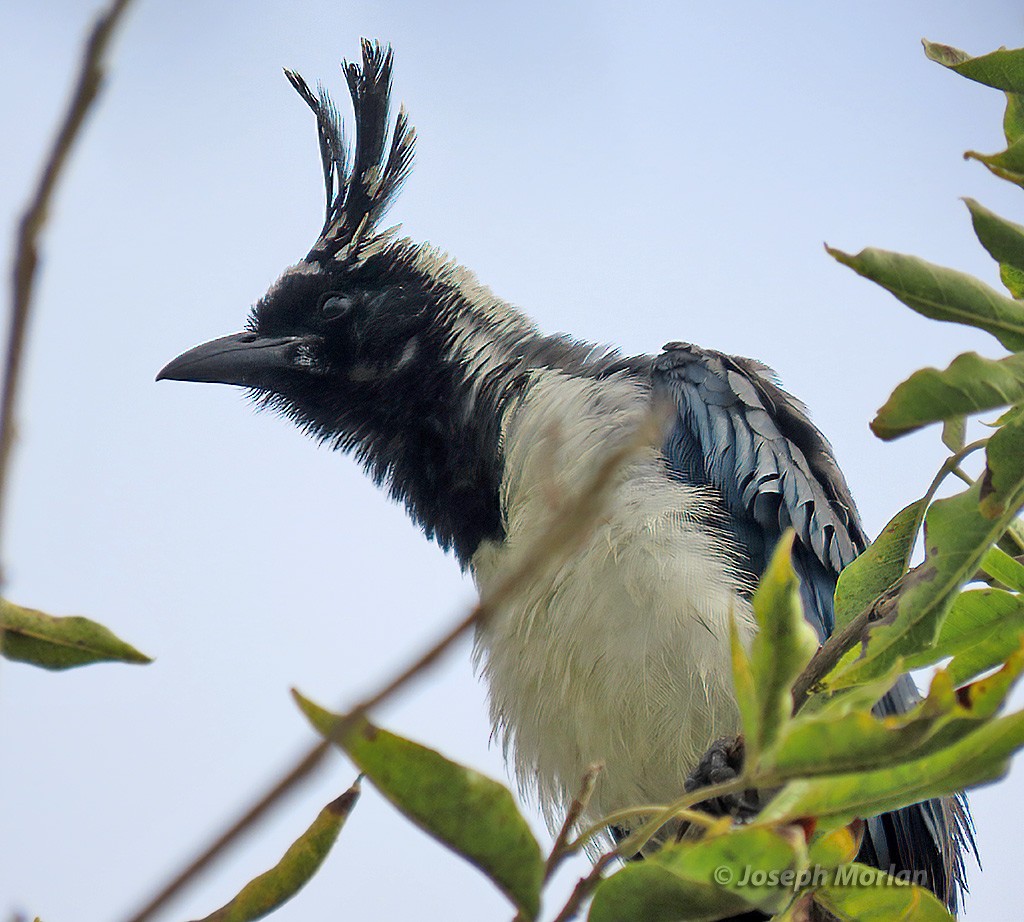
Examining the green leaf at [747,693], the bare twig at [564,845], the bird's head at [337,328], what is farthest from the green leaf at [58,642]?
the bird's head at [337,328]

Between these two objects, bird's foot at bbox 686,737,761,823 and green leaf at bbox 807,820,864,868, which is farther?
bird's foot at bbox 686,737,761,823

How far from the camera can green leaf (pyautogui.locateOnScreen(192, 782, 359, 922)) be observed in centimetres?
115

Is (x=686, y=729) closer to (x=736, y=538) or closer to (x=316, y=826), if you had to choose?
(x=736, y=538)

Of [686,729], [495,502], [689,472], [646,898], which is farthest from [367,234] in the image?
[646,898]

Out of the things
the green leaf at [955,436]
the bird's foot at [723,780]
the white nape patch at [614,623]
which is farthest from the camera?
the white nape patch at [614,623]

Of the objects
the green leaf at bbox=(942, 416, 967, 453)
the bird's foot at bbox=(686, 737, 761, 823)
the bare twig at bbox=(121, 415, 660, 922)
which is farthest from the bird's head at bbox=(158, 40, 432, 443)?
the bare twig at bbox=(121, 415, 660, 922)

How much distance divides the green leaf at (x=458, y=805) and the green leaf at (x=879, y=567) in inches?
30.7

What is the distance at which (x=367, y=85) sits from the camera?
4.68 m

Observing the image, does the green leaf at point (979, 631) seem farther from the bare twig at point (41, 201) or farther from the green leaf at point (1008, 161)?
the bare twig at point (41, 201)

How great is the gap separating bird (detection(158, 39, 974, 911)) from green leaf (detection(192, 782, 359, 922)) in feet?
5.07

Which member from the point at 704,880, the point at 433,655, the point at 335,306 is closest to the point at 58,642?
the point at 704,880

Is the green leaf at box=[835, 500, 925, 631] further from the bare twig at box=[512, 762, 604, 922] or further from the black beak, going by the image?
the black beak

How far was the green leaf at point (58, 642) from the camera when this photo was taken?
3.71ft

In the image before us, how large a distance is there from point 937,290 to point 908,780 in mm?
589
